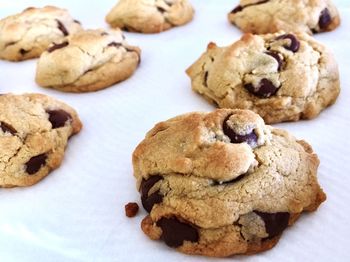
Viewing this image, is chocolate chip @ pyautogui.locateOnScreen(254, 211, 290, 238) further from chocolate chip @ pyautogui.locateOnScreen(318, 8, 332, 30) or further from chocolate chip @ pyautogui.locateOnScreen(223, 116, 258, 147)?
chocolate chip @ pyautogui.locateOnScreen(318, 8, 332, 30)

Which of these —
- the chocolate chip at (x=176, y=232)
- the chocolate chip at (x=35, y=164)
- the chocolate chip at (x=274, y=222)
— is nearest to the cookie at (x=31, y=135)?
the chocolate chip at (x=35, y=164)

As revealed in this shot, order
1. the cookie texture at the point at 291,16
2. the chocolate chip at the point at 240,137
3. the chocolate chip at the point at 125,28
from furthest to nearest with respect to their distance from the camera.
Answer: the chocolate chip at the point at 125,28
the cookie texture at the point at 291,16
the chocolate chip at the point at 240,137

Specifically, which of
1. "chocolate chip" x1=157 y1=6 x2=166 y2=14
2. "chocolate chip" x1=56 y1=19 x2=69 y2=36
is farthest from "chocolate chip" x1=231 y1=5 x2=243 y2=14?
"chocolate chip" x1=56 y1=19 x2=69 y2=36

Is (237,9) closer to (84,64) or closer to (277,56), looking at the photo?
(277,56)

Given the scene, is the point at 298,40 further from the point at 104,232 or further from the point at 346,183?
the point at 104,232

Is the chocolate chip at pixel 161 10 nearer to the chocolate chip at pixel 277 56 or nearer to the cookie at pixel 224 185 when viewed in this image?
the chocolate chip at pixel 277 56

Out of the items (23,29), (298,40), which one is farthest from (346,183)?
(23,29)

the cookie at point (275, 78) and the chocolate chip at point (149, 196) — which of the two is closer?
the chocolate chip at point (149, 196)
